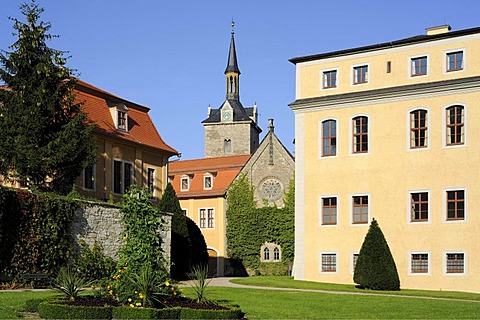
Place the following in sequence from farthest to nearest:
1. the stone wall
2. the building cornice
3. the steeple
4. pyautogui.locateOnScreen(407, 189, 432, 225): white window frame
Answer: the steeple
pyautogui.locateOnScreen(407, 189, 432, 225): white window frame
the building cornice
the stone wall

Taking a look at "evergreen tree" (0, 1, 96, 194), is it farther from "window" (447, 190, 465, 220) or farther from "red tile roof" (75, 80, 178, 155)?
"window" (447, 190, 465, 220)

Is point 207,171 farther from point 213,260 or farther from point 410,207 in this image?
point 410,207

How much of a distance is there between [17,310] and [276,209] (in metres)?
37.5

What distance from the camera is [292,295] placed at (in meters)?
23.6

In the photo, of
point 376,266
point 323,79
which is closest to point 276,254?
point 323,79

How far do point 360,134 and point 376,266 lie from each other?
289 inches

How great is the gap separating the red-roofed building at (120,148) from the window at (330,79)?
9.43 meters

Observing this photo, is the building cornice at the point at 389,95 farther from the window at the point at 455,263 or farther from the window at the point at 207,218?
the window at the point at 207,218

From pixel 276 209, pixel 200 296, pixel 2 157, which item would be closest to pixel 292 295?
pixel 200 296

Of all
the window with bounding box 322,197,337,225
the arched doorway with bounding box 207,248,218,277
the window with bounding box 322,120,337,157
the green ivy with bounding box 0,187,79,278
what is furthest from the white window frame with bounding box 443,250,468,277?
the arched doorway with bounding box 207,248,218,277

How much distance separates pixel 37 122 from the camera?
89.6 ft

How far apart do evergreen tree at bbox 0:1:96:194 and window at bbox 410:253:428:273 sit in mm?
15341

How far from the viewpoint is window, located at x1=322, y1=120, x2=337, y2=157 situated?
35.6 meters

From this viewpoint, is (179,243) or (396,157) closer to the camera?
(179,243)
